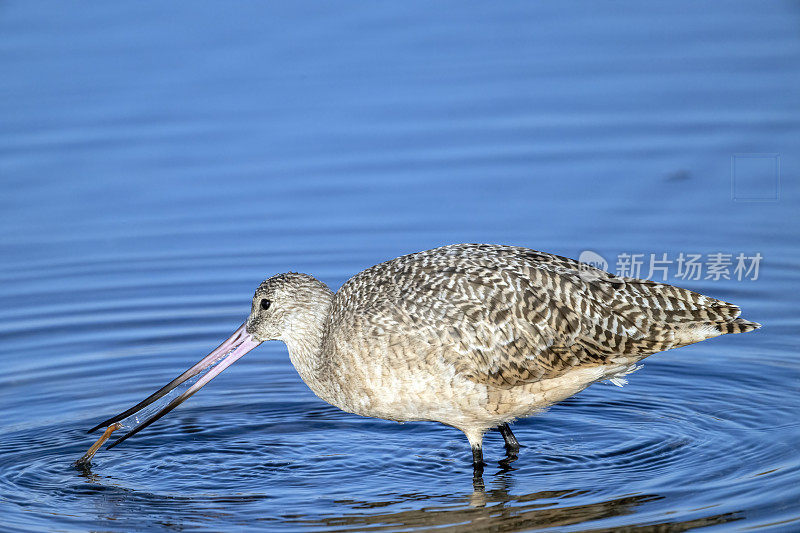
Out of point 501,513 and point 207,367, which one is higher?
point 207,367

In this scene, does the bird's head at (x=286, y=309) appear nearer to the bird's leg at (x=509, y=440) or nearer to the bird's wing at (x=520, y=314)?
the bird's wing at (x=520, y=314)

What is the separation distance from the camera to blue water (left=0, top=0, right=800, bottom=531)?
8484mm

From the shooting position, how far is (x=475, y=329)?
8.52m

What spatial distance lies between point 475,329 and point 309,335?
3.85ft

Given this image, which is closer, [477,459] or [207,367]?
[477,459]

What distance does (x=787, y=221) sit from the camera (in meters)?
12.1

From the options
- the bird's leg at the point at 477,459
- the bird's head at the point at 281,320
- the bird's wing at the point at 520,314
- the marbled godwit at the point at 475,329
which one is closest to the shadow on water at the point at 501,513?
the bird's leg at the point at 477,459

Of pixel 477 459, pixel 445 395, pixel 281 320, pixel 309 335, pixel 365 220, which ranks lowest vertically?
pixel 477 459

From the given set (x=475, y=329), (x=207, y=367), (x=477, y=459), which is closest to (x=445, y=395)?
(x=475, y=329)

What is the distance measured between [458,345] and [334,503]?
1.23 metres

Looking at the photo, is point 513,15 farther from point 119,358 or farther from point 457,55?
point 119,358

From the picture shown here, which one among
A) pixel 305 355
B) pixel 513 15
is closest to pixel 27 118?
pixel 513 15

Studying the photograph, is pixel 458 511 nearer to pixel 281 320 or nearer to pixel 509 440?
pixel 509 440

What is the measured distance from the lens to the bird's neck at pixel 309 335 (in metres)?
8.95
